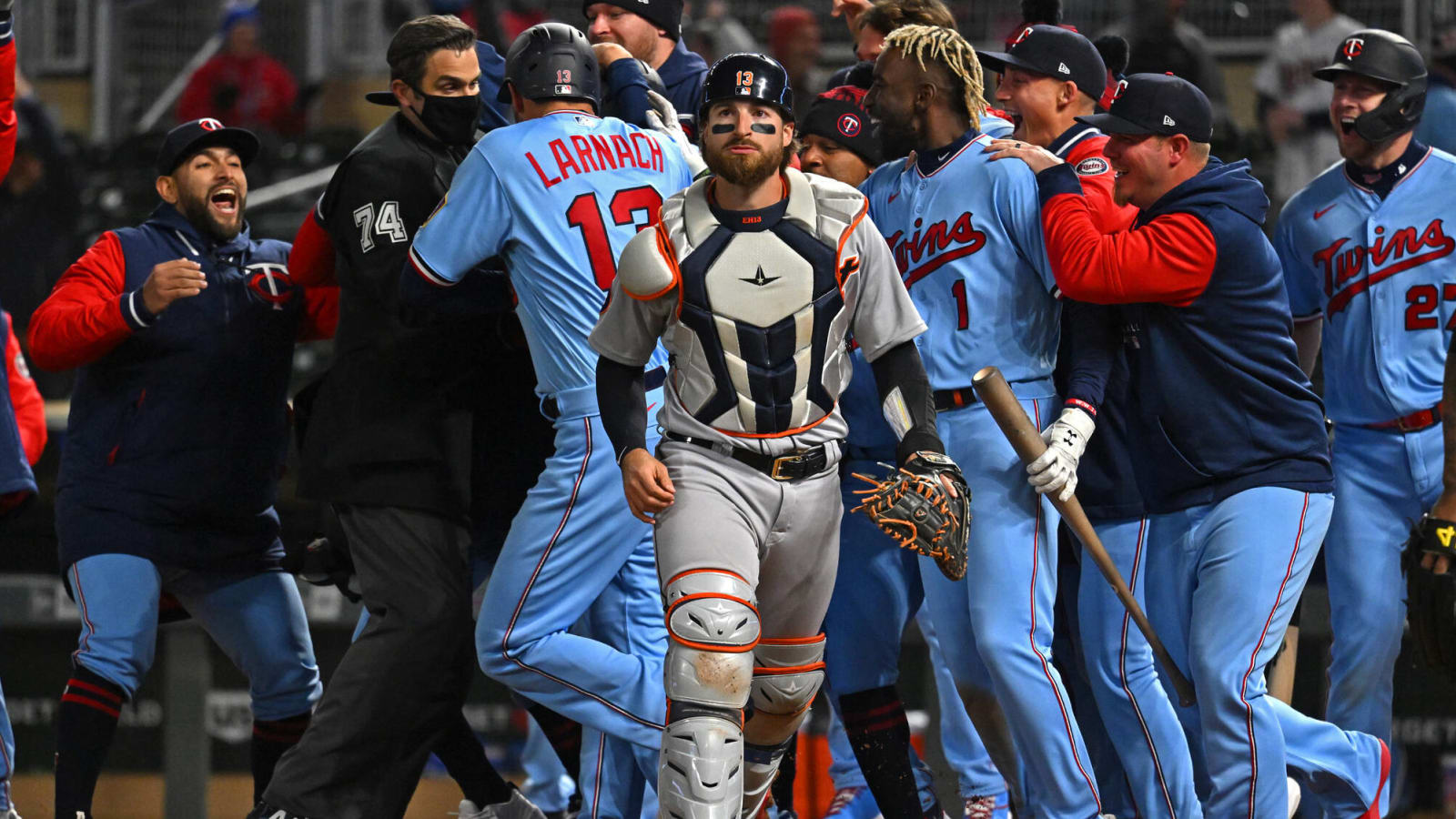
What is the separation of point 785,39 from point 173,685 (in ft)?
14.9

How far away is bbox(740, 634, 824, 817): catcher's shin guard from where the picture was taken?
14.1 feet

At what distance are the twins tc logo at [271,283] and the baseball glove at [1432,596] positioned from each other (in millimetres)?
3425

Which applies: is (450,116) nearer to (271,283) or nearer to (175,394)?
(271,283)

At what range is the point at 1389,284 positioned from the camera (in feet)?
17.5

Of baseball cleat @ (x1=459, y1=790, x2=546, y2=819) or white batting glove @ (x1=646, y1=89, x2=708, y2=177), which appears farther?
baseball cleat @ (x1=459, y1=790, x2=546, y2=819)

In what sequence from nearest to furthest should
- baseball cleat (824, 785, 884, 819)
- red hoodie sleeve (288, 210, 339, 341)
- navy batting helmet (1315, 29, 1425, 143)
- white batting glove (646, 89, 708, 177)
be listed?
white batting glove (646, 89, 708, 177), red hoodie sleeve (288, 210, 339, 341), navy batting helmet (1315, 29, 1425, 143), baseball cleat (824, 785, 884, 819)

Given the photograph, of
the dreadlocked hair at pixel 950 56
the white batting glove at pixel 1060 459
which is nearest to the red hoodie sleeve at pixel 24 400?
the dreadlocked hair at pixel 950 56

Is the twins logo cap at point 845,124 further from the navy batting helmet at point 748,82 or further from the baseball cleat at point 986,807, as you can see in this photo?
the baseball cleat at point 986,807

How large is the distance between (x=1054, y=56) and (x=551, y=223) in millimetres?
1562

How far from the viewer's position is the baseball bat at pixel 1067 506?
4371 millimetres

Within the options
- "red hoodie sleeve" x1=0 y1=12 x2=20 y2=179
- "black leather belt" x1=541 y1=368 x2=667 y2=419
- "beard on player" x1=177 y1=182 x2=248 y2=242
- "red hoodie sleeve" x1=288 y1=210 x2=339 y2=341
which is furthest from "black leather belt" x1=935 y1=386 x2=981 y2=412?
"red hoodie sleeve" x1=0 y1=12 x2=20 y2=179

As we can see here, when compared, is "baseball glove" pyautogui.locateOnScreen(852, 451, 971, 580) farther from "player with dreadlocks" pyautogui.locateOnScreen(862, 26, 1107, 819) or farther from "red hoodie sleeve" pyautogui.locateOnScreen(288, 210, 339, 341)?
"red hoodie sleeve" pyautogui.locateOnScreen(288, 210, 339, 341)

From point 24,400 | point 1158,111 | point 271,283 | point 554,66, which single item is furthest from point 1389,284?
point 24,400

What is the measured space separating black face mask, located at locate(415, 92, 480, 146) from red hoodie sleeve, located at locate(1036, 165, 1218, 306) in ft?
5.43
